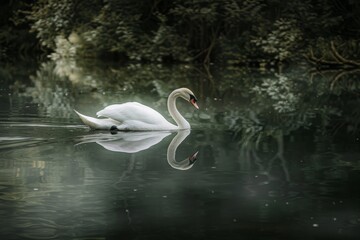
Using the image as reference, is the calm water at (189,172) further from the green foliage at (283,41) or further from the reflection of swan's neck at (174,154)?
the green foliage at (283,41)

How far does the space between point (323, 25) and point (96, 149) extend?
25.8 metres

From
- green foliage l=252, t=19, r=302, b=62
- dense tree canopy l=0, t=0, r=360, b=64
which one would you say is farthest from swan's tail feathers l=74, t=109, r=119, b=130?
green foliage l=252, t=19, r=302, b=62

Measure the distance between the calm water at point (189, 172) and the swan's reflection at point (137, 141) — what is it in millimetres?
15

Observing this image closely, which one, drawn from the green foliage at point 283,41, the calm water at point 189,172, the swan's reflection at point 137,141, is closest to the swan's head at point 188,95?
the calm water at point 189,172

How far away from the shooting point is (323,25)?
3656cm

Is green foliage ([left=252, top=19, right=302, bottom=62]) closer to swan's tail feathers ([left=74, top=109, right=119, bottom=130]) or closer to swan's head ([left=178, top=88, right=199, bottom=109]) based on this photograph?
swan's head ([left=178, top=88, right=199, bottom=109])

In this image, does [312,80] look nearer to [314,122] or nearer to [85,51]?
[314,122]

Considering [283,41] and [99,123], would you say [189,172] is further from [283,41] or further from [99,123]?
[283,41]

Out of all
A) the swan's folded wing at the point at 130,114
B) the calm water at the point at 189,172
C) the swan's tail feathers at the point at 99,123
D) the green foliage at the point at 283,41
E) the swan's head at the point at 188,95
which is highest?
the green foliage at the point at 283,41

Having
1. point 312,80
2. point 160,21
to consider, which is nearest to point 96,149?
point 312,80

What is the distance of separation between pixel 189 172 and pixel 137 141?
2.69 metres

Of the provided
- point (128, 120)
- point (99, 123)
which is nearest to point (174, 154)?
point (128, 120)

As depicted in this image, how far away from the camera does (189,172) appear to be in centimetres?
1017

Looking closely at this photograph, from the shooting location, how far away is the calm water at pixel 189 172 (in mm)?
7559
